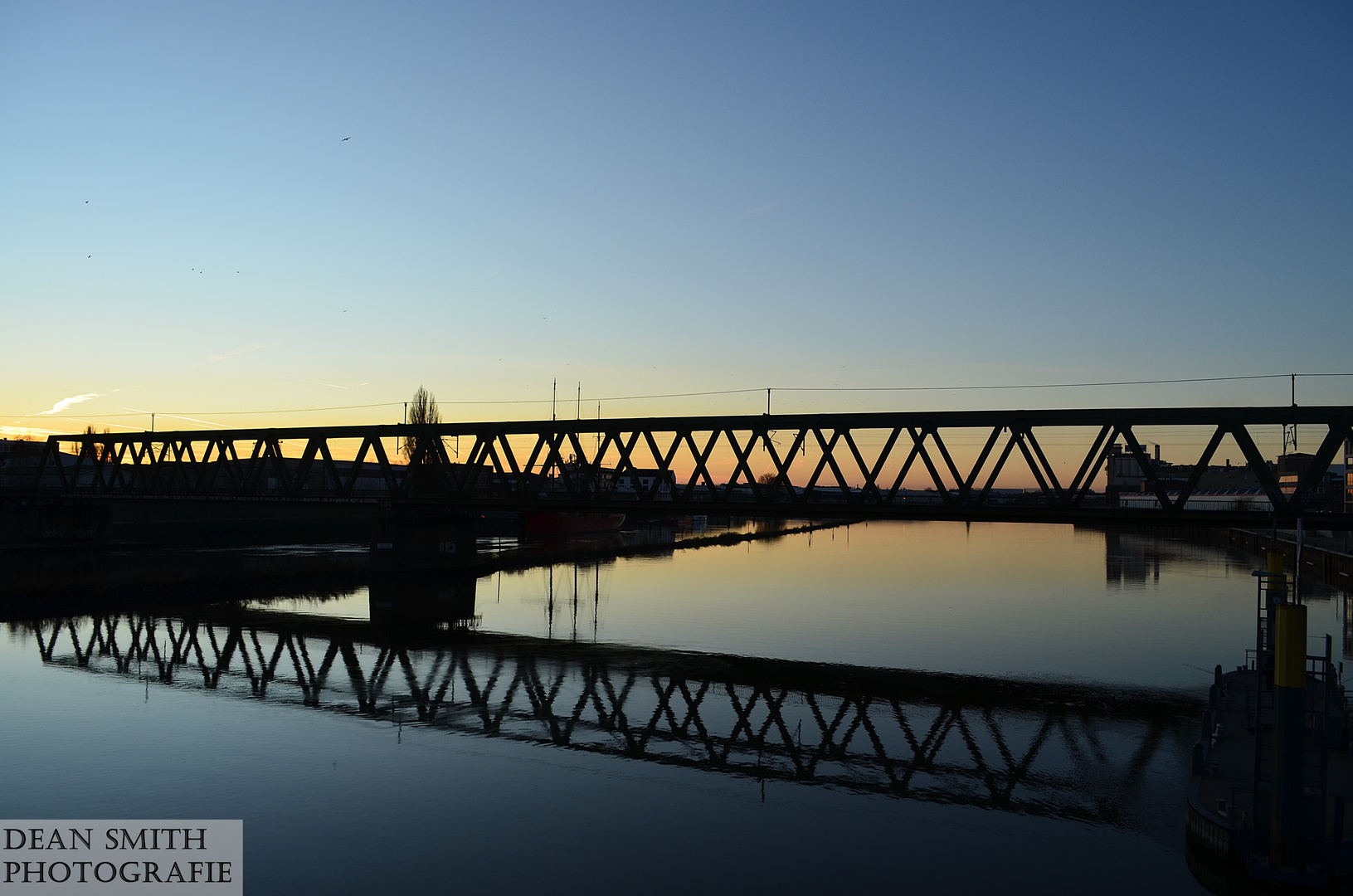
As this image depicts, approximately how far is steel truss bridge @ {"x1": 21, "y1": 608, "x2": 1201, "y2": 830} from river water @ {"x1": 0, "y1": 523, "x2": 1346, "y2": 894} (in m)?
0.14

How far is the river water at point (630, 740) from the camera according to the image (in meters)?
17.2

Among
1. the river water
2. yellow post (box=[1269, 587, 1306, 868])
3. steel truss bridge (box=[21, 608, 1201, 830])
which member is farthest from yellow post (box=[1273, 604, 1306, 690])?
steel truss bridge (box=[21, 608, 1201, 830])

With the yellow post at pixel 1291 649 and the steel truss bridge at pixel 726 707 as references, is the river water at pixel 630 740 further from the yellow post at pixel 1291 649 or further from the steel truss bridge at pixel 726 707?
the yellow post at pixel 1291 649

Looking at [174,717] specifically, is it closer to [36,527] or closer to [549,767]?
[549,767]

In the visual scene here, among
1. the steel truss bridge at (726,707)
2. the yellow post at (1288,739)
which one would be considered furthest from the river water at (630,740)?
the yellow post at (1288,739)

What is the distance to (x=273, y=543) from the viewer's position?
96.4m

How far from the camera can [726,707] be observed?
29.1 metres

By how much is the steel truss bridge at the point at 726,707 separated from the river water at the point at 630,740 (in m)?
0.14

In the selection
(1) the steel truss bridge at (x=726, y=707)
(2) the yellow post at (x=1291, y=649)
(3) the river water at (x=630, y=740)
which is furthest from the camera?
(1) the steel truss bridge at (x=726, y=707)

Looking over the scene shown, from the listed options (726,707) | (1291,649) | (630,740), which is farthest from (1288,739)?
(726,707)

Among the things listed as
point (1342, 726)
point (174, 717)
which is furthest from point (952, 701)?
point (174, 717)

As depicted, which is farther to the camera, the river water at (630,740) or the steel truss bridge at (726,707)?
the steel truss bridge at (726,707)

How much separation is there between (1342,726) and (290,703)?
2871cm

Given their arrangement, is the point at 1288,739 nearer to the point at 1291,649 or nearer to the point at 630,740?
the point at 1291,649
